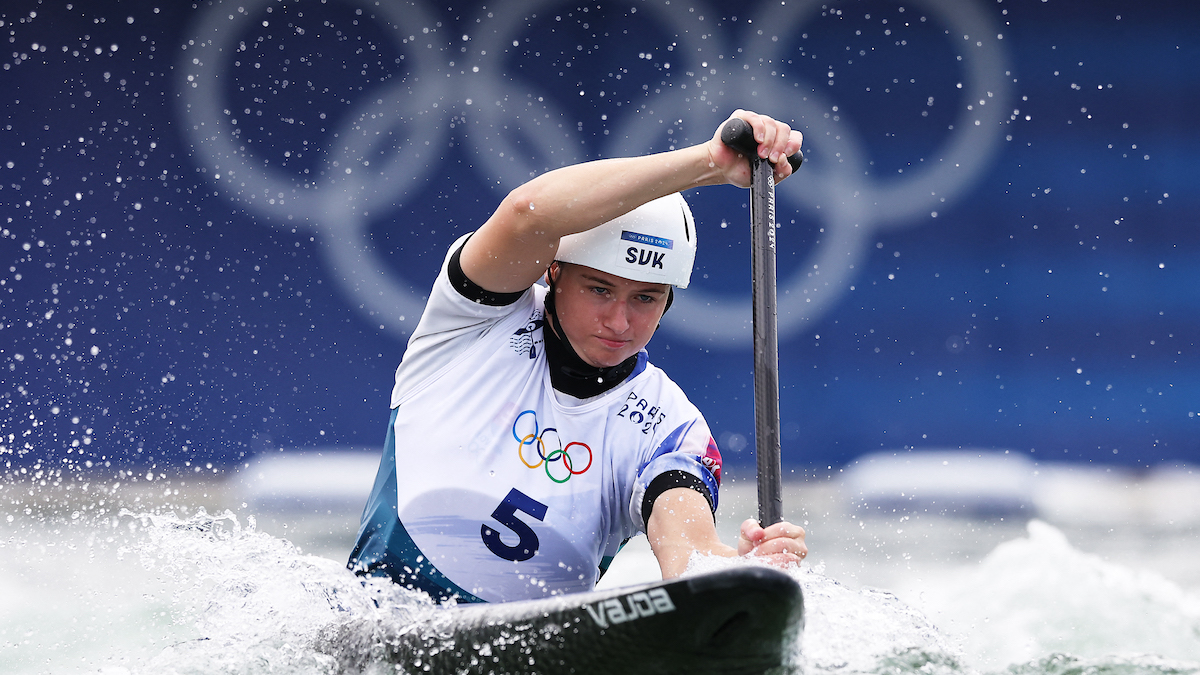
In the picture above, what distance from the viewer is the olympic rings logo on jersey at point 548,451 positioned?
2.55m

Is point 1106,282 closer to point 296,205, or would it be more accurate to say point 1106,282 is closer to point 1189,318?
point 1189,318

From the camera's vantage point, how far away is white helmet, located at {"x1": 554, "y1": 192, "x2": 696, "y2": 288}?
2.48 metres

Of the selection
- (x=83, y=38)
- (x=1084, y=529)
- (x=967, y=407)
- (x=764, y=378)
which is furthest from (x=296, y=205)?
(x=1084, y=529)

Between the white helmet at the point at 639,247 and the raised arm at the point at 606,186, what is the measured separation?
0.32ft

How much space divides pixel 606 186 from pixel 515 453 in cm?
69

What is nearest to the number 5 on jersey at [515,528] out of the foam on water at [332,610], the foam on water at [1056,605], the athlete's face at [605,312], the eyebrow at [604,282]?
the foam on water at [332,610]

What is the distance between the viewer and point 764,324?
94.0 inches

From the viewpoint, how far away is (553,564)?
8.38 feet

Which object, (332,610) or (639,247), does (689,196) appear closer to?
(639,247)

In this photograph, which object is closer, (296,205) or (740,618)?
(740,618)

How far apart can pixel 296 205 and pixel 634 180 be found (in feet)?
14.4

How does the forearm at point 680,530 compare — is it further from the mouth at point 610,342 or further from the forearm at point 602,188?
the forearm at point 602,188

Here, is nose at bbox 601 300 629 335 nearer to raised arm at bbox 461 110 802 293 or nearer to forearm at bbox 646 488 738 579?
raised arm at bbox 461 110 802 293

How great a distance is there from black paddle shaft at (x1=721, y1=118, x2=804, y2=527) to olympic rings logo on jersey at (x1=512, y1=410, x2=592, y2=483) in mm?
477
